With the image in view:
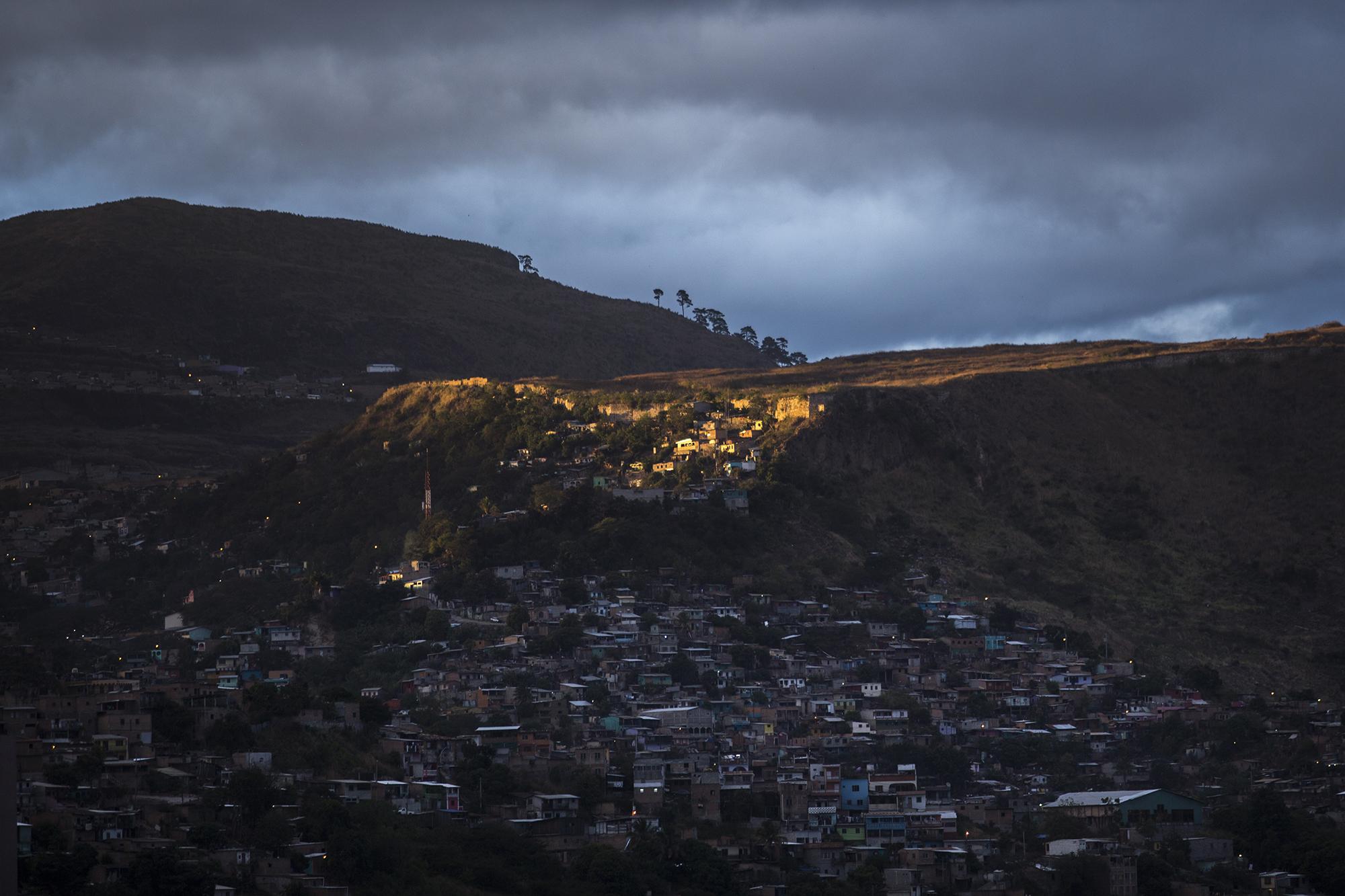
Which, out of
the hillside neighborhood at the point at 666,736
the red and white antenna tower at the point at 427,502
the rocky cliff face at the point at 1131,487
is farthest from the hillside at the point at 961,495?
the hillside neighborhood at the point at 666,736

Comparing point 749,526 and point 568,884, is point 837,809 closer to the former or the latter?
point 568,884

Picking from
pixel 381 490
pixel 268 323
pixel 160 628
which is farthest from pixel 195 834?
pixel 268 323

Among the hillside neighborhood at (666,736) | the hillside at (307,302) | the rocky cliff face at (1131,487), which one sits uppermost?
the hillside at (307,302)

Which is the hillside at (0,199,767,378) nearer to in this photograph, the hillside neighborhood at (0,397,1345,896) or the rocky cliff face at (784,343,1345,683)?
the rocky cliff face at (784,343,1345,683)

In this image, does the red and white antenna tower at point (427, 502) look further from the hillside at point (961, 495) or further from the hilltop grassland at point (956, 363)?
the hilltop grassland at point (956, 363)

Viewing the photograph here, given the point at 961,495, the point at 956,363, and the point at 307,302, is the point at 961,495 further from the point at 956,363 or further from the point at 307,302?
the point at 307,302

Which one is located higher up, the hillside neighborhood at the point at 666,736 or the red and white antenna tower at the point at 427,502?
the red and white antenna tower at the point at 427,502

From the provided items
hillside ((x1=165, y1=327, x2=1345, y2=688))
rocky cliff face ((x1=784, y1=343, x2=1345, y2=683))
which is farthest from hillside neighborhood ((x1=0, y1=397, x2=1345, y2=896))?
rocky cliff face ((x1=784, y1=343, x2=1345, y2=683))
